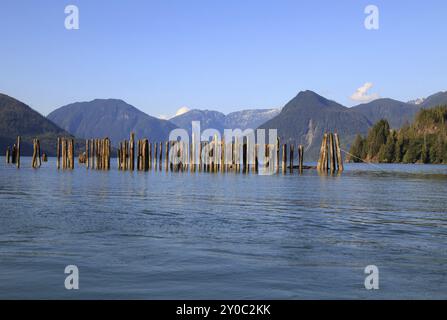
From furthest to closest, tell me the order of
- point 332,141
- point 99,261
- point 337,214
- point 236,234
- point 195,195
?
1. point 332,141
2. point 195,195
3. point 337,214
4. point 236,234
5. point 99,261

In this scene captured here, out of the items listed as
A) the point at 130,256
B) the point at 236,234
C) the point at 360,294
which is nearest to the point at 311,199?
the point at 236,234

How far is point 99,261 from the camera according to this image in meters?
15.2

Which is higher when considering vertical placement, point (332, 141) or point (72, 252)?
point (332, 141)

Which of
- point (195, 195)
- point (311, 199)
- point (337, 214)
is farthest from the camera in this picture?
point (195, 195)

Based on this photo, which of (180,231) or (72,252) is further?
(180,231)

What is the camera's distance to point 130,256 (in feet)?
52.3

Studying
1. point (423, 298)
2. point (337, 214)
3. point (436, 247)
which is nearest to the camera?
point (423, 298)

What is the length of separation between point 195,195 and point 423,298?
93.5ft

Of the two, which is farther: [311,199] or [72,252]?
[311,199]

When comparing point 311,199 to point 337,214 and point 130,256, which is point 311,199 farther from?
point 130,256

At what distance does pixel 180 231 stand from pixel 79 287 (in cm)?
887

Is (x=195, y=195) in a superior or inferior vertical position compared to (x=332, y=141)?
inferior
